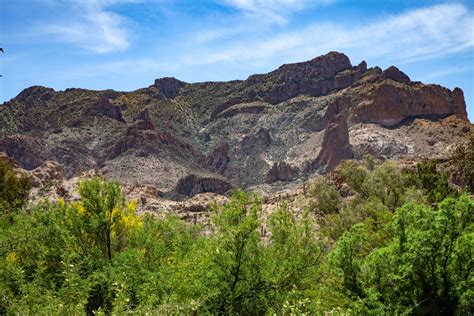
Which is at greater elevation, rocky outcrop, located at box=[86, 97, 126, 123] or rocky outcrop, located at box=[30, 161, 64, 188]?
rocky outcrop, located at box=[86, 97, 126, 123]

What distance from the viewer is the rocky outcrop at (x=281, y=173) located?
140 m

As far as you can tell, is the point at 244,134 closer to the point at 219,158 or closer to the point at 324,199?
the point at 219,158

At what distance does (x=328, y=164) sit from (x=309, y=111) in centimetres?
4773

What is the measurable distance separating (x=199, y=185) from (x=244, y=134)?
64860 millimetres

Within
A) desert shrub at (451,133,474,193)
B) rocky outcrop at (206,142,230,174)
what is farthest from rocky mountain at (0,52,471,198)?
desert shrub at (451,133,474,193)

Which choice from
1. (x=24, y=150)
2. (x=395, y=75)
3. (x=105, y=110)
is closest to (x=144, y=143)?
(x=24, y=150)

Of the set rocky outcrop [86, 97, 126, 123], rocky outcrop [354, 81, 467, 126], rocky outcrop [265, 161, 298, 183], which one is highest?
rocky outcrop [86, 97, 126, 123]

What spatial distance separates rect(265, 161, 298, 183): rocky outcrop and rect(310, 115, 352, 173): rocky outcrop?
8.03m

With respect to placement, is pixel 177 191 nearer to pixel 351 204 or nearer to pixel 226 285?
pixel 351 204

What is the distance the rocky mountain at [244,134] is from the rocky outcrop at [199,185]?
28cm

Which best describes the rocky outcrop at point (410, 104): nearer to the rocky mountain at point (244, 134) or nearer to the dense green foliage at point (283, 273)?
the rocky mountain at point (244, 134)

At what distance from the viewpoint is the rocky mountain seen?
428 feet

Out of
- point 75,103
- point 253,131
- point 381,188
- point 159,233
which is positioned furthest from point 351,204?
point 75,103

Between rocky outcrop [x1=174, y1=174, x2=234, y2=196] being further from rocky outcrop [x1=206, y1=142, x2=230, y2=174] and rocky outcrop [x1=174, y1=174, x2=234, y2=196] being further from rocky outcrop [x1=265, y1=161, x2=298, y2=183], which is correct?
rocky outcrop [x1=206, y1=142, x2=230, y2=174]
